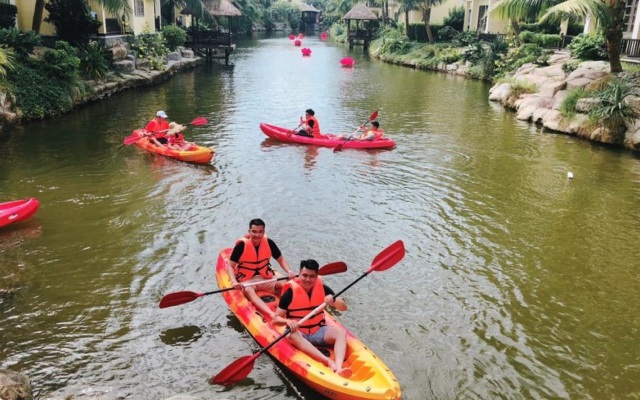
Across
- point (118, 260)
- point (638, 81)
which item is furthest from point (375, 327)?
point (638, 81)

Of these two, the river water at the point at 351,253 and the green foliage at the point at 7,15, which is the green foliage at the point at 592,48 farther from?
the green foliage at the point at 7,15

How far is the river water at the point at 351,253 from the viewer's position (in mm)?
6082

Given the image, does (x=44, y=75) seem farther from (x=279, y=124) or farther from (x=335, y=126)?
(x=335, y=126)

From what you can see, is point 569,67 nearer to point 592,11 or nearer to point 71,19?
point 592,11

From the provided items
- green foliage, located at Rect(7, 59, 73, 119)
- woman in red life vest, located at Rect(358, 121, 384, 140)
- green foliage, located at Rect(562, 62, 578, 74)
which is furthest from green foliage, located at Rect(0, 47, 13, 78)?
green foliage, located at Rect(562, 62, 578, 74)

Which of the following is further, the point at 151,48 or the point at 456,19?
the point at 456,19

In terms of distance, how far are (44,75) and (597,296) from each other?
1692 centimetres

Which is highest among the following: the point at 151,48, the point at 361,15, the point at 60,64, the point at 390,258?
the point at 361,15

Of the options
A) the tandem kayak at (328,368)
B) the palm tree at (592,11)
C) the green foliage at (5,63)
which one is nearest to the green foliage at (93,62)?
the green foliage at (5,63)

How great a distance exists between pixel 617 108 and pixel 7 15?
67.2 ft

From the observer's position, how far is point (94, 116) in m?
17.8

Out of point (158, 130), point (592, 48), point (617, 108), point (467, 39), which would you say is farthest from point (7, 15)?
point (467, 39)

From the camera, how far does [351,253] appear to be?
29.1ft

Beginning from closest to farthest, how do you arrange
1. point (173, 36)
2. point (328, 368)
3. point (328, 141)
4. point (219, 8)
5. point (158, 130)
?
point (328, 368) < point (158, 130) < point (328, 141) < point (173, 36) < point (219, 8)
